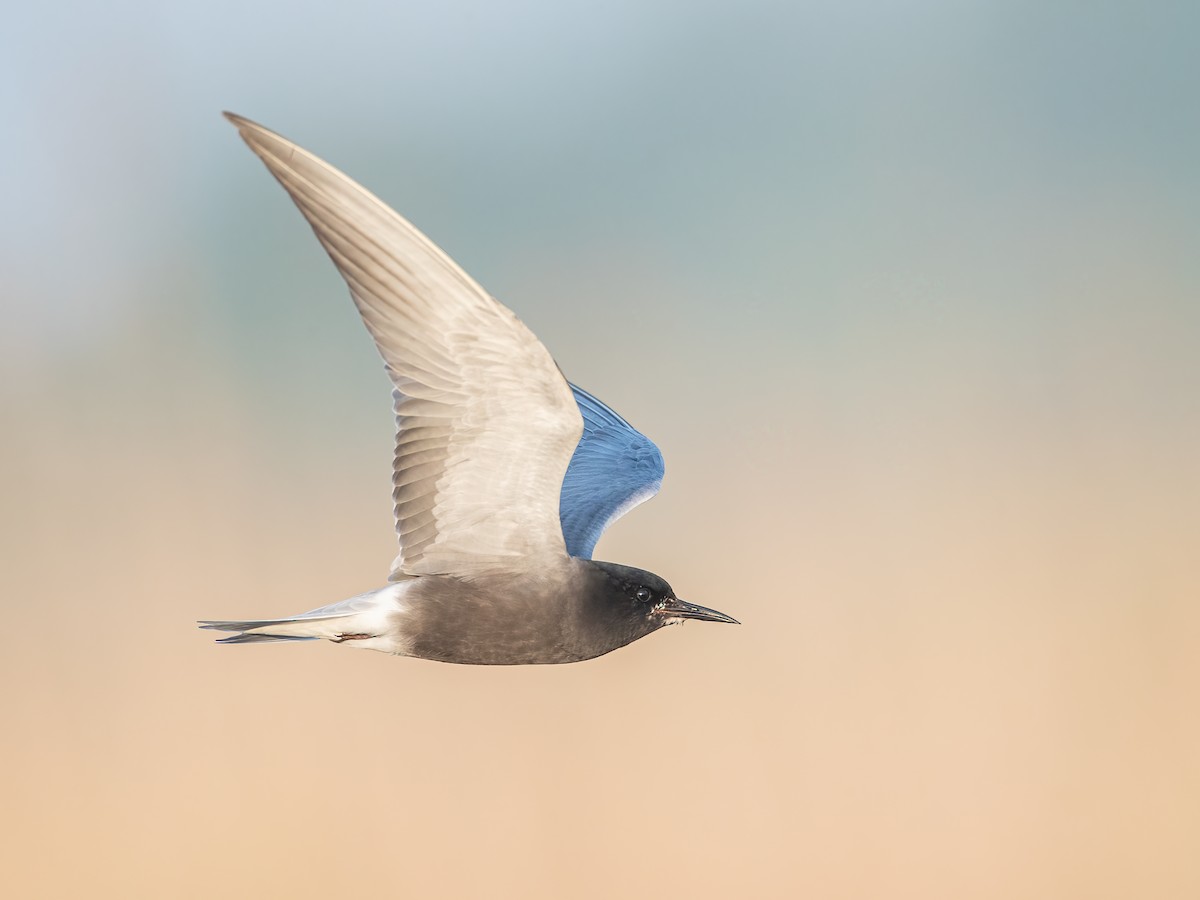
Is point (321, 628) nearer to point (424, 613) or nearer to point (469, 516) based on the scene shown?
point (424, 613)

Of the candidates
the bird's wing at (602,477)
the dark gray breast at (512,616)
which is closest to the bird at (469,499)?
the dark gray breast at (512,616)

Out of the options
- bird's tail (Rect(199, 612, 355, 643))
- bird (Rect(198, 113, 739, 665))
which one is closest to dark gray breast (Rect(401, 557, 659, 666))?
bird (Rect(198, 113, 739, 665))

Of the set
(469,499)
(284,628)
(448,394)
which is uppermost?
(448,394)

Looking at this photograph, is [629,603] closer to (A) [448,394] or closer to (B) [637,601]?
(B) [637,601]

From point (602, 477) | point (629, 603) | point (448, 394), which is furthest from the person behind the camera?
point (602, 477)

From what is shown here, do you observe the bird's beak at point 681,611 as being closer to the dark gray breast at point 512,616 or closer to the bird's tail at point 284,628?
the dark gray breast at point 512,616

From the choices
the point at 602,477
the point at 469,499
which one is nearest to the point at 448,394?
the point at 469,499
